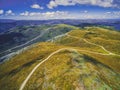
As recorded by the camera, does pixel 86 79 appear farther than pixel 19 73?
No

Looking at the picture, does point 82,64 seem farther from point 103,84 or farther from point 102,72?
point 103,84

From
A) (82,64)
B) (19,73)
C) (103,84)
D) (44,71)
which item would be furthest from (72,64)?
(19,73)

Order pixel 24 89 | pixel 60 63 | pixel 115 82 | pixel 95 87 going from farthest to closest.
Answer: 1. pixel 60 63
2. pixel 115 82
3. pixel 24 89
4. pixel 95 87

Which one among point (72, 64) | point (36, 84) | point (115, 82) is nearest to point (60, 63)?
point (72, 64)

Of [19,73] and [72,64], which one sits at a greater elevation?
[72,64]

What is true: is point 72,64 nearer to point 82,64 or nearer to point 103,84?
point 82,64

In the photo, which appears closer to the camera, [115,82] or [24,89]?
[24,89]

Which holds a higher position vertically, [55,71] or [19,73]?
[55,71]

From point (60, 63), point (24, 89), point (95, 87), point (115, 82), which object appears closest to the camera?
point (95, 87)
